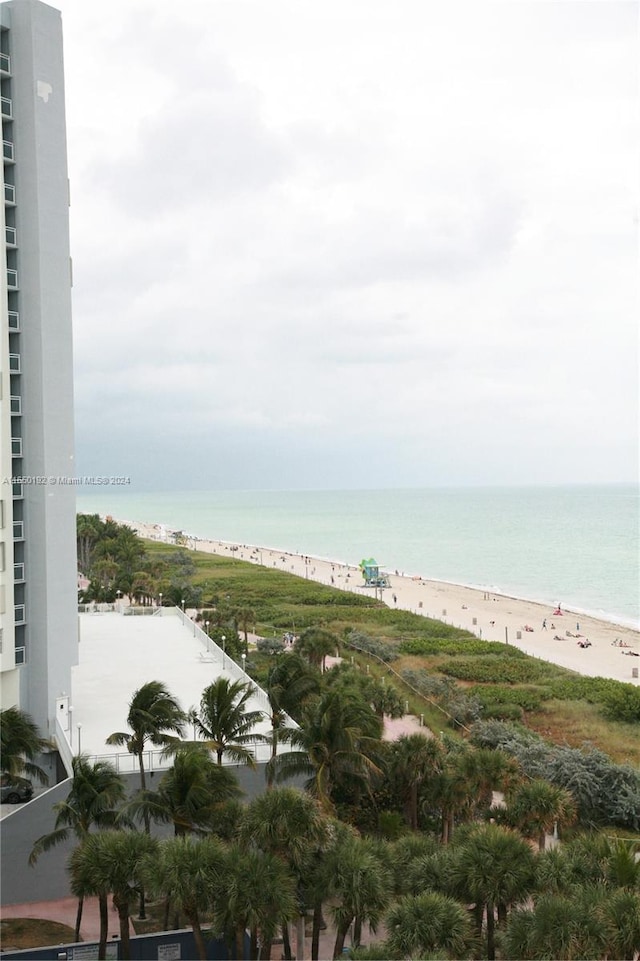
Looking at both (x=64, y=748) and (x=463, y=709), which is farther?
(x=463, y=709)

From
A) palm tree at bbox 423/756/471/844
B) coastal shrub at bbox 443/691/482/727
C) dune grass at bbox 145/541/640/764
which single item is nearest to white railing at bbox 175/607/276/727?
dune grass at bbox 145/541/640/764

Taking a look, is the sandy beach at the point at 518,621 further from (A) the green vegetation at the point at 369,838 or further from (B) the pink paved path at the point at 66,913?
(B) the pink paved path at the point at 66,913

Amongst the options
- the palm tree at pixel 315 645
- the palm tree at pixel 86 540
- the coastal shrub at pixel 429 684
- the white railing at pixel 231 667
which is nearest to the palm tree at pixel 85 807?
the white railing at pixel 231 667

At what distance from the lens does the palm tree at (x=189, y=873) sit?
40.5 ft

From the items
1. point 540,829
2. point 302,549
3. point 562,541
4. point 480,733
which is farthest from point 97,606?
point 562,541

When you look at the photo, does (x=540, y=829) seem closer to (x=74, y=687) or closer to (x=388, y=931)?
(x=388, y=931)

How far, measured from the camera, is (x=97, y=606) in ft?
142

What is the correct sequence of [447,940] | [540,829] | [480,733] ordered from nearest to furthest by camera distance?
[447,940] < [540,829] < [480,733]

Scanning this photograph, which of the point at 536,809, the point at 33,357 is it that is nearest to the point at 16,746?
the point at 33,357

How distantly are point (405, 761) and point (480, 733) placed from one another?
400 inches

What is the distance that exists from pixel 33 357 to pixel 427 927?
61.0 ft

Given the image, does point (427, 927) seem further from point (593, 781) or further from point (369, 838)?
point (593, 781)

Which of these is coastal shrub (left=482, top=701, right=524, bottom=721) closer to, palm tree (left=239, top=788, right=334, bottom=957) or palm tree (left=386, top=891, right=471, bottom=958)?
palm tree (left=239, top=788, right=334, bottom=957)

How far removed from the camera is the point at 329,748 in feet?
58.0
